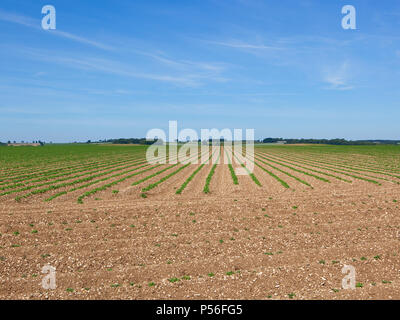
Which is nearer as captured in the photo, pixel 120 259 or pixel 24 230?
pixel 120 259

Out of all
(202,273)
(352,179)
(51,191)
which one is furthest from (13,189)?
(352,179)

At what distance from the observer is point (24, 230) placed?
11.5m

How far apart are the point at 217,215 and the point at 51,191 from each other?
12.9 meters

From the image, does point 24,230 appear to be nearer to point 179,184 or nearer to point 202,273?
point 202,273

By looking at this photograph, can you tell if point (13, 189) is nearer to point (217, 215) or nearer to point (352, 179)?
point (217, 215)

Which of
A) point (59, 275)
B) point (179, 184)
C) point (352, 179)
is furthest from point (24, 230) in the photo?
point (352, 179)

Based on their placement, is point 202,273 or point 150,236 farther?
point 150,236

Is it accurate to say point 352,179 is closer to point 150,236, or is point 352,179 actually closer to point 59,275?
point 150,236

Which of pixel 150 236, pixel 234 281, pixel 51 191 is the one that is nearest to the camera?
pixel 234 281

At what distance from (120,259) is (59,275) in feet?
5.87

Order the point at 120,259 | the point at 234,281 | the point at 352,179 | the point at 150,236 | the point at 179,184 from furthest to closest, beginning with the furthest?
the point at 352,179 < the point at 179,184 < the point at 150,236 < the point at 120,259 < the point at 234,281
